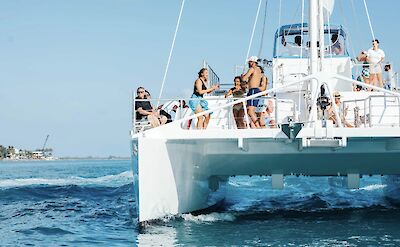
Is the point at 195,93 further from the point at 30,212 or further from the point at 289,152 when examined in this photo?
the point at 30,212

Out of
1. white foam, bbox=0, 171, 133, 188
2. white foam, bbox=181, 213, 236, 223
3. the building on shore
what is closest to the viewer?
white foam, bbox=181, 213, 236, 223

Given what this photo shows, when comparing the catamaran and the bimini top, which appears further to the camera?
the bimini top

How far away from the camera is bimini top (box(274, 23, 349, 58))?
13.7 meters

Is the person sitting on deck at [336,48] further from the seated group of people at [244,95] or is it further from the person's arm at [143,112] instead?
the person's arm at [143,112]

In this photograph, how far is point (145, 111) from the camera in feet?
31.8

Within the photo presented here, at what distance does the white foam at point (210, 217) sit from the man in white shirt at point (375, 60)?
396 cm

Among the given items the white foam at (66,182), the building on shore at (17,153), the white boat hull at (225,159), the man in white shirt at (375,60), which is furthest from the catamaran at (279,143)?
the building on shore at (17,153)

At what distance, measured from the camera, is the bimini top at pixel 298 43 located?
45.0ft

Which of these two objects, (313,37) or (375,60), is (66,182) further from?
(313,37)

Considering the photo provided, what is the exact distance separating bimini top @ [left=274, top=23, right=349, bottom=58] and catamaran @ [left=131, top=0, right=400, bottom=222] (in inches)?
49.4

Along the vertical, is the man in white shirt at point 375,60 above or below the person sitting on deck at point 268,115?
above

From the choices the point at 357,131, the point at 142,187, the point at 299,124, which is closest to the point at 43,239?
the point at 142,187

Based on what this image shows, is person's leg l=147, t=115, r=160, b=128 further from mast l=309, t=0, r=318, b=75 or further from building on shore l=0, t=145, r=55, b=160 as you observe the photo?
building on shore l=0, t=145, r=55, b=160

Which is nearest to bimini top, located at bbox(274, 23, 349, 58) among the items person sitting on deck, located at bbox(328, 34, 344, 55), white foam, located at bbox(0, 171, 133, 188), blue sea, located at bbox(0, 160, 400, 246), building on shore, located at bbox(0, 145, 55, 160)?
person sitting on deck, located at bbox(328, 34, 344, 55)
